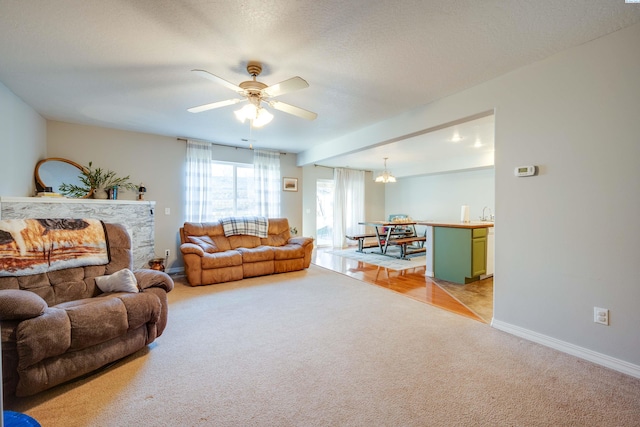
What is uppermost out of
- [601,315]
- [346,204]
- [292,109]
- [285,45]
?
[285,45]

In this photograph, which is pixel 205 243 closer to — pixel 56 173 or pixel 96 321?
pixel 56 173

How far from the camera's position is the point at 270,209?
591 centimetres

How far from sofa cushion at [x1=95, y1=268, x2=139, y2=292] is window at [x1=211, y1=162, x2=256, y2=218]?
3.16 m

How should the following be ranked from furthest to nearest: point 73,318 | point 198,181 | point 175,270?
point 198,181, point 175,270, point 73,318

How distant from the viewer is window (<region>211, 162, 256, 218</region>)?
5.47 m

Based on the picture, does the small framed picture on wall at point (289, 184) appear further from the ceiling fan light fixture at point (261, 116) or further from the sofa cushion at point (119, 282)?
the sofa cushion at point (119, 282)

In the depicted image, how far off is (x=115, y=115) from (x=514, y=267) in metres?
5.06

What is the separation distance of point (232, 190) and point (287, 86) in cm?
376

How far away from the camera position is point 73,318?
5.69ft

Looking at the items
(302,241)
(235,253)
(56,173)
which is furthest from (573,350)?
(56,173)

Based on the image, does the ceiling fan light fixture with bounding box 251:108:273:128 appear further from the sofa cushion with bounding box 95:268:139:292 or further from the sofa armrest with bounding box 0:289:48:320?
the sofa armrest with bounding box 0:289:48:320

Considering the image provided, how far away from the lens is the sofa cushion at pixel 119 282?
223 cm

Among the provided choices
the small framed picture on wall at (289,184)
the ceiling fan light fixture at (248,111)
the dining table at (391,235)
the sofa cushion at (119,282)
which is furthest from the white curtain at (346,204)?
the sofa cushion at (119,282)

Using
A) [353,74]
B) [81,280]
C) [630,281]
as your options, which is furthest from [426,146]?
[81,280]
